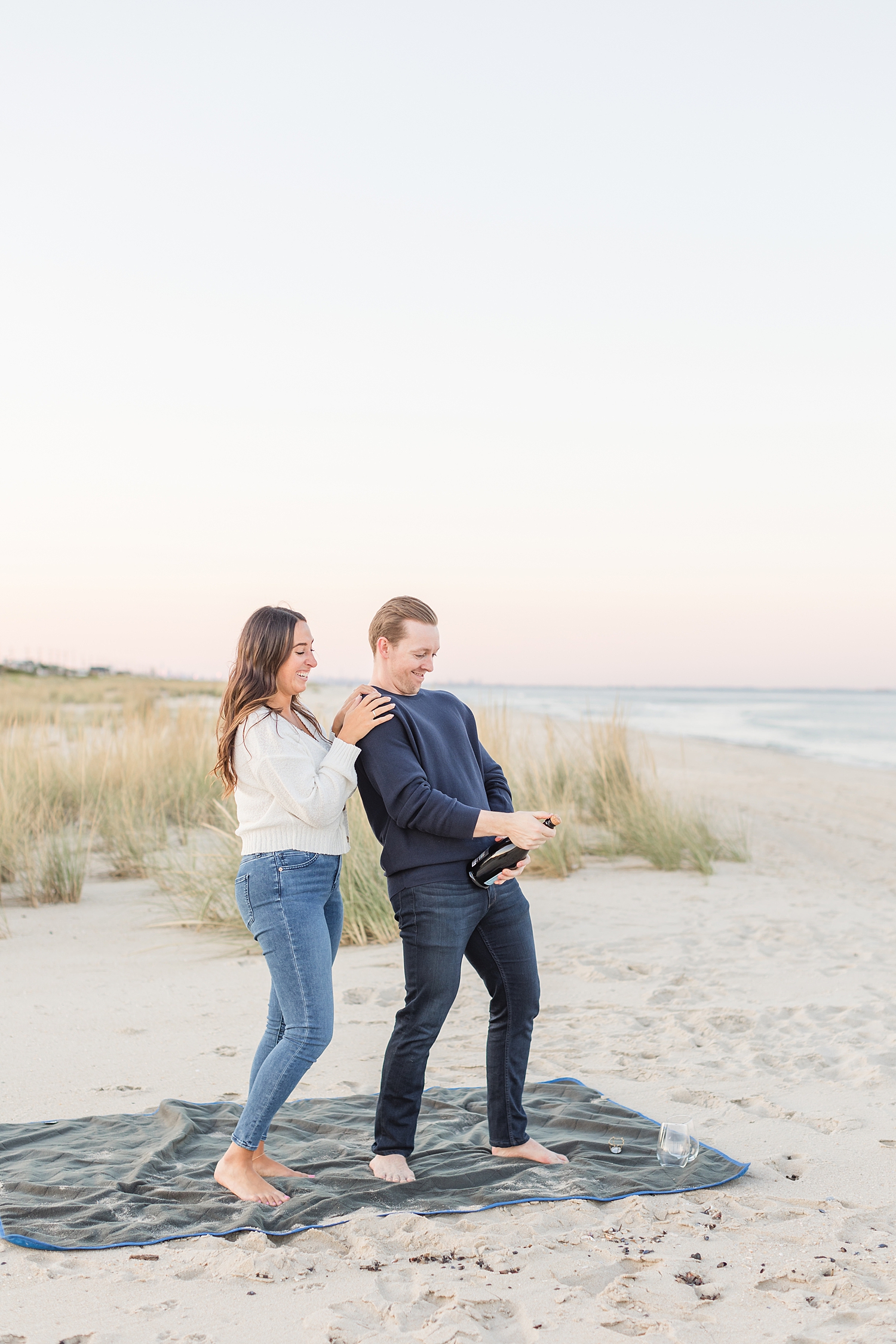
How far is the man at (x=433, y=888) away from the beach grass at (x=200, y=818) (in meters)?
3.23

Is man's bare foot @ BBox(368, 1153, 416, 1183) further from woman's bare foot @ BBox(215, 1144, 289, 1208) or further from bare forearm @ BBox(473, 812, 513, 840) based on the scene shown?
bare forearm @ BBox(473, 812, 513, 840)

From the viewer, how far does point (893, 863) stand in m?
10.1

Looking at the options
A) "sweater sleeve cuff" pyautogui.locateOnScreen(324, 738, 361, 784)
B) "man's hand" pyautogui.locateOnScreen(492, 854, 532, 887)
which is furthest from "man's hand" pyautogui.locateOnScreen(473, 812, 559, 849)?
"sweater sleeve cuff" pyautogui.locateOnScreen(324, 738, 361, 784)

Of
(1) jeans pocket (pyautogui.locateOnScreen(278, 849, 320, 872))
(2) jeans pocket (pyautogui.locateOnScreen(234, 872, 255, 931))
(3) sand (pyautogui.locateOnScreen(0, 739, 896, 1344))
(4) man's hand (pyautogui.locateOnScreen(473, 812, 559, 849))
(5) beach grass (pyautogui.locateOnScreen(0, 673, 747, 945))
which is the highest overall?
(4) man's hand (pyautogui.locateOnScreen(473, 812, 559, 849))

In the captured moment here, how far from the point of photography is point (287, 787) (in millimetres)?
3057

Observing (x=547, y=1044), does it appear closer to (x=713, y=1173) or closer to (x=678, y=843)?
(x=713, y=1173)

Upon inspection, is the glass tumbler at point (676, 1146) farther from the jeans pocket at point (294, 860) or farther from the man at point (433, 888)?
the jeans pocket at point (294, 860)

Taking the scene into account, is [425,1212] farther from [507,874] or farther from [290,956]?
[507,874]

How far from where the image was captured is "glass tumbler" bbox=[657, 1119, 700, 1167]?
343 cm

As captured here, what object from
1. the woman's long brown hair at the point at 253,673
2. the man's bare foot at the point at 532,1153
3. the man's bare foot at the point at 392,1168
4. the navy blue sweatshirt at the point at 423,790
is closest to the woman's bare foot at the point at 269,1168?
the man's bare foot at the point at 392,1168

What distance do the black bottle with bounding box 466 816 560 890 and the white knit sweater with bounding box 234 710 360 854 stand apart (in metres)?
0.42

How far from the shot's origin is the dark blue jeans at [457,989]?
323cm

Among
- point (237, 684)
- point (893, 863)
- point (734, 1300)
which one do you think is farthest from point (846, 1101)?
point (893, 863)

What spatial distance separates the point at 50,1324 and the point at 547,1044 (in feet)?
8.95
